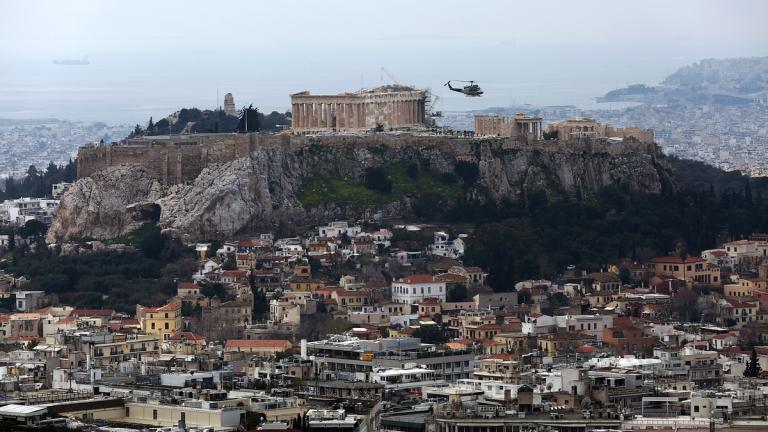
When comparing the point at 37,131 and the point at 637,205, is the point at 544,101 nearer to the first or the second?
the point at 37,131

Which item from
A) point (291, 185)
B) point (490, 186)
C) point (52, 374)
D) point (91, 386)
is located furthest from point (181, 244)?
point (91, 386)

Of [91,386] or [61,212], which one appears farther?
[61,212]

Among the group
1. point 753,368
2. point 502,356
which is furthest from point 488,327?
point 753,368

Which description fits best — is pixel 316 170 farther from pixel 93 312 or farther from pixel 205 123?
pixel 205 123

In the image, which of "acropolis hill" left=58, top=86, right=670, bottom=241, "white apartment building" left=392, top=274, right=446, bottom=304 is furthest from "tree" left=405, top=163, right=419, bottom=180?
"white apartment building" left=392, top=274, right=446, bottom=304

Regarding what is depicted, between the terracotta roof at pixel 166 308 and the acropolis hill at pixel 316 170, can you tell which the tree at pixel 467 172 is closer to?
the acropolis hill at pixel 316 170

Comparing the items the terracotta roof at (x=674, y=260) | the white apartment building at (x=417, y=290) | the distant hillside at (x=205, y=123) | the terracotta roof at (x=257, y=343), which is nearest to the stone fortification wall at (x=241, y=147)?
the distant hillside at (x=205, y=123)
